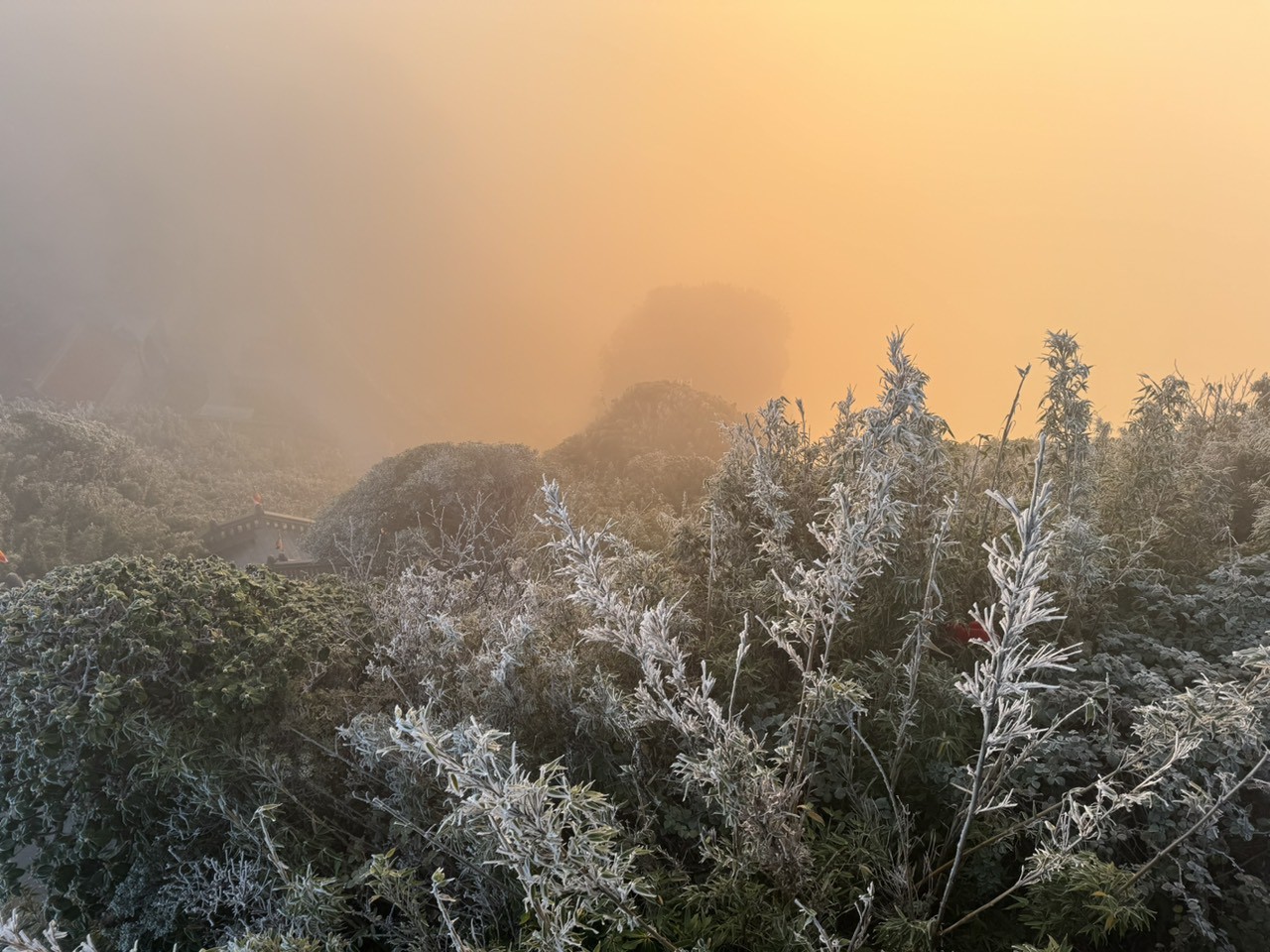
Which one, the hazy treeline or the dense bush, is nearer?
the hazy treeline

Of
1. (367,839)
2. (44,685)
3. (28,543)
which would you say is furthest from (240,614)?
(28,543)

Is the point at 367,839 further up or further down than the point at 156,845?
further up

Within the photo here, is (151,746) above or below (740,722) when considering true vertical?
below

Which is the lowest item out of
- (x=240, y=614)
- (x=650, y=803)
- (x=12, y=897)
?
(x=12, y=897)

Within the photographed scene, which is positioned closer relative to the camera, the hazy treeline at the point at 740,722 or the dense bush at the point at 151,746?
the hazy treeline at the point at 740,722

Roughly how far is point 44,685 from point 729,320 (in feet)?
70.1

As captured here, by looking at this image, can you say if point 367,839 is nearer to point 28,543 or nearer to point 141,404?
point 28,543

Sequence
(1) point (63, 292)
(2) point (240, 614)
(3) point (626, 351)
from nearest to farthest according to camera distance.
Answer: (2) point (240, 614), (3) point (626, 351), (1) point (63, 292)

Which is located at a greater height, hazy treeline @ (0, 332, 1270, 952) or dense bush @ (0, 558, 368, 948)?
hazy treeline @ (0, 332, 1270, 952)

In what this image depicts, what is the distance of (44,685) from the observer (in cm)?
443

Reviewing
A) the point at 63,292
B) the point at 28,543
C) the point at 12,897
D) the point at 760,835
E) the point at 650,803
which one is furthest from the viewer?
the point at 63,292

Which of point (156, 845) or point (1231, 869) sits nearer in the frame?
point (1231, 869)

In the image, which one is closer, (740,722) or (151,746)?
(740,722)

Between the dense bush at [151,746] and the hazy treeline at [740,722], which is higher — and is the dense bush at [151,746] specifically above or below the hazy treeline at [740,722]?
below
